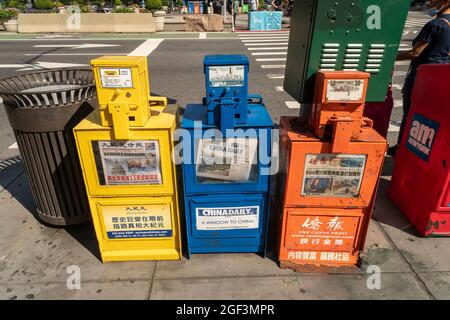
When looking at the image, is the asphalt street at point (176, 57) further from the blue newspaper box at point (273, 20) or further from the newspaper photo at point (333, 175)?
the newspaper photo at point (333, 175)

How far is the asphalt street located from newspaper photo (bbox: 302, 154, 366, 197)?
139 inches

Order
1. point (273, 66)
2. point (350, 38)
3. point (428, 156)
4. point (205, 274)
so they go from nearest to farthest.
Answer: point (350, 38), point (205, 274), point (428, 156), point (273, 66)

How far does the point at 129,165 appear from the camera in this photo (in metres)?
2.63

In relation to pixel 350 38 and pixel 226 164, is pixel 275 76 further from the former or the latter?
pixel 226 164

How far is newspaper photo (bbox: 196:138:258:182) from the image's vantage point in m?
2.59

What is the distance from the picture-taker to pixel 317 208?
2.79 m

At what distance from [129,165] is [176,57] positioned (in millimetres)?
10036

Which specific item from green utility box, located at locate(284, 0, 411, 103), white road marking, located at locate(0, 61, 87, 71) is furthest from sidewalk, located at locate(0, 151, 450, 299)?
white road marking, located at locate(0, 61, 87, 71)

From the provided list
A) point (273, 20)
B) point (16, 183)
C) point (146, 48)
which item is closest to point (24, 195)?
point (16, 183)

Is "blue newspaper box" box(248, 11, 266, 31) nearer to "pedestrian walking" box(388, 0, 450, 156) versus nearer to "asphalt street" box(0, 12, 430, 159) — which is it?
"asphalt street" box(0, 12, 430, 159)

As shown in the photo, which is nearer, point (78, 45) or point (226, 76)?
point (226, 76)

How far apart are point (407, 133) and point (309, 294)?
2.20 metres

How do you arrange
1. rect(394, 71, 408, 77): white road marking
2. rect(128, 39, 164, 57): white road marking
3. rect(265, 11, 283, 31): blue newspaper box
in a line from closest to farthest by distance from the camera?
rect(394, 71, 408, 77): white road marking < rect(128, 39, 164, 57): white road marking < rect(265, 11, 283, 31): blue newspaper box
